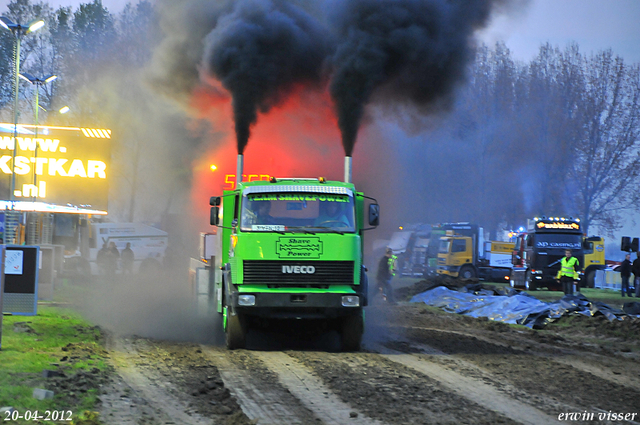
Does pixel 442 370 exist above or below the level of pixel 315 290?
below

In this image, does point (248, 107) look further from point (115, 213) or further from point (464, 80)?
point (115, 213)

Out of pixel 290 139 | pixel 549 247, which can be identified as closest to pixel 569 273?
pixel 549 247

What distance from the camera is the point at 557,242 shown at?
3130cm

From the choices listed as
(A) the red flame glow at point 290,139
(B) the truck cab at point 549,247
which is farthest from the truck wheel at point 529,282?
(A) the red flame glow at point 290,139

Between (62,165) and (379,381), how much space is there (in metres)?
32.2

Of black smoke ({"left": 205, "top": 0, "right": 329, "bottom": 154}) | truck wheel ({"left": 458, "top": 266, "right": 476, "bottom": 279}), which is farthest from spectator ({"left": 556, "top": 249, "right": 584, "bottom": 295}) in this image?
truck wheel ({"left": 458, "top": 266, "right": 476, "bottom": 279})

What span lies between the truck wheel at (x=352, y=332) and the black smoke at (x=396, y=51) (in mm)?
11644

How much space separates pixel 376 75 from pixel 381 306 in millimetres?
7709

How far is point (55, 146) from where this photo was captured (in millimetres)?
36906

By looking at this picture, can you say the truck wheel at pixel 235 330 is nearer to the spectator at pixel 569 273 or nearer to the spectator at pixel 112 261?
the spectator at pixel 569 273

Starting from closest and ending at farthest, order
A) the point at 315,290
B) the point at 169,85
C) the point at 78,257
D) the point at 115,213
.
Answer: the point at 315,290 → the point at 169,85 → the point at 78,257 → the point at 115,213

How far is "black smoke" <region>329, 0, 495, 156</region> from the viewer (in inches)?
909

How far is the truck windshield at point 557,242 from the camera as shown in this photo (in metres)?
31.3

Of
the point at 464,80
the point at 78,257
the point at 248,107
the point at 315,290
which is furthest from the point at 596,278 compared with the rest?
the point at 315,290
